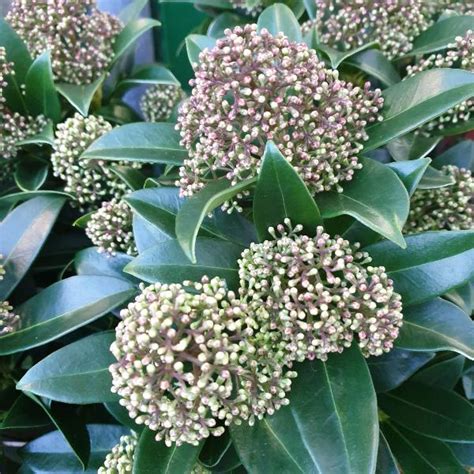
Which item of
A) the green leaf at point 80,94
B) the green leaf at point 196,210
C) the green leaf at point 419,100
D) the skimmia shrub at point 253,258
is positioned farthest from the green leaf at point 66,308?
the green leaf at point 419,100

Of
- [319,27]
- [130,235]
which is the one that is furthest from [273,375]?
[319,27]

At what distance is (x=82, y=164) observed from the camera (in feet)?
3.18

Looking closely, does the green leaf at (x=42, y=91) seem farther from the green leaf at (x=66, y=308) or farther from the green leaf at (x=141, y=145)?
the green leaf at (x=66, y=308)

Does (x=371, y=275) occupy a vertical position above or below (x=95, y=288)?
above

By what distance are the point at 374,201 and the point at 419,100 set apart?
20cm

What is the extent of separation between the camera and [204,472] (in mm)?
790

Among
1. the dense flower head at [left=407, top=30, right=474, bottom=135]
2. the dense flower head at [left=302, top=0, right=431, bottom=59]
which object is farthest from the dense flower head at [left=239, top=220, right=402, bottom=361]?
the dense flower head at [left=302, top=0, right=431, bottom=59]

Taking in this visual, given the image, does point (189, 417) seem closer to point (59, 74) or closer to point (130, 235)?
point (130, 235)

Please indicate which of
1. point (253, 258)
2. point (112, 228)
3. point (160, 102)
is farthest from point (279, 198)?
point (160, 102)

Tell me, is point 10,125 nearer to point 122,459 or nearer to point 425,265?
point 122,459

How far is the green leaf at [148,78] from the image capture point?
1.21 m

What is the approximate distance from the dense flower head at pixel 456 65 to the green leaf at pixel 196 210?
0.41 m

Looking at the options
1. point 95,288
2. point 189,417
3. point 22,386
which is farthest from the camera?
point 95,288

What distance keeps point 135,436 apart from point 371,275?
0.43 m
